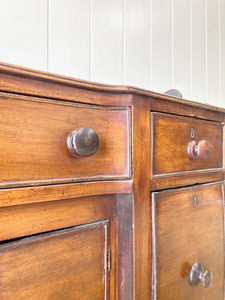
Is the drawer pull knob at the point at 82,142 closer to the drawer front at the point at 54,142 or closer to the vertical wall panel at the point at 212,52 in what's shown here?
the drawer front at the point at 54,142

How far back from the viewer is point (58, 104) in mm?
396

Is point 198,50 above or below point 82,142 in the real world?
above

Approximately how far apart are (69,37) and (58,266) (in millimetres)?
683

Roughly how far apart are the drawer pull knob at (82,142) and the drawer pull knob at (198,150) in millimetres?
266

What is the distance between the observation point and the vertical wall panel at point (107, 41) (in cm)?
89

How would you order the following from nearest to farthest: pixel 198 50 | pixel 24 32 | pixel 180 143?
pixel 180 143 < pixel 24 32 < pixel 198 50

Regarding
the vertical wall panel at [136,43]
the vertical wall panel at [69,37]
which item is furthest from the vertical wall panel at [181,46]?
the vertical wall panel at [69,37]

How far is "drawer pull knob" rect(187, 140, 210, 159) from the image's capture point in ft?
1.88

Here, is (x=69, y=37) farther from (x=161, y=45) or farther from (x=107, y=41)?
(x=161, y=45)

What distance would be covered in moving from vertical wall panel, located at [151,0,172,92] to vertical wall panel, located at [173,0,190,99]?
0.04 meters

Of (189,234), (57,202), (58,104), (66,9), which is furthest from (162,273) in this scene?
(66,9)

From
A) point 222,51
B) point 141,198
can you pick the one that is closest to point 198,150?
point 141,198

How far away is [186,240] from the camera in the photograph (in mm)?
572

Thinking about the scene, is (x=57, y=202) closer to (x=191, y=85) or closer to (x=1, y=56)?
(x=1, y=56)
